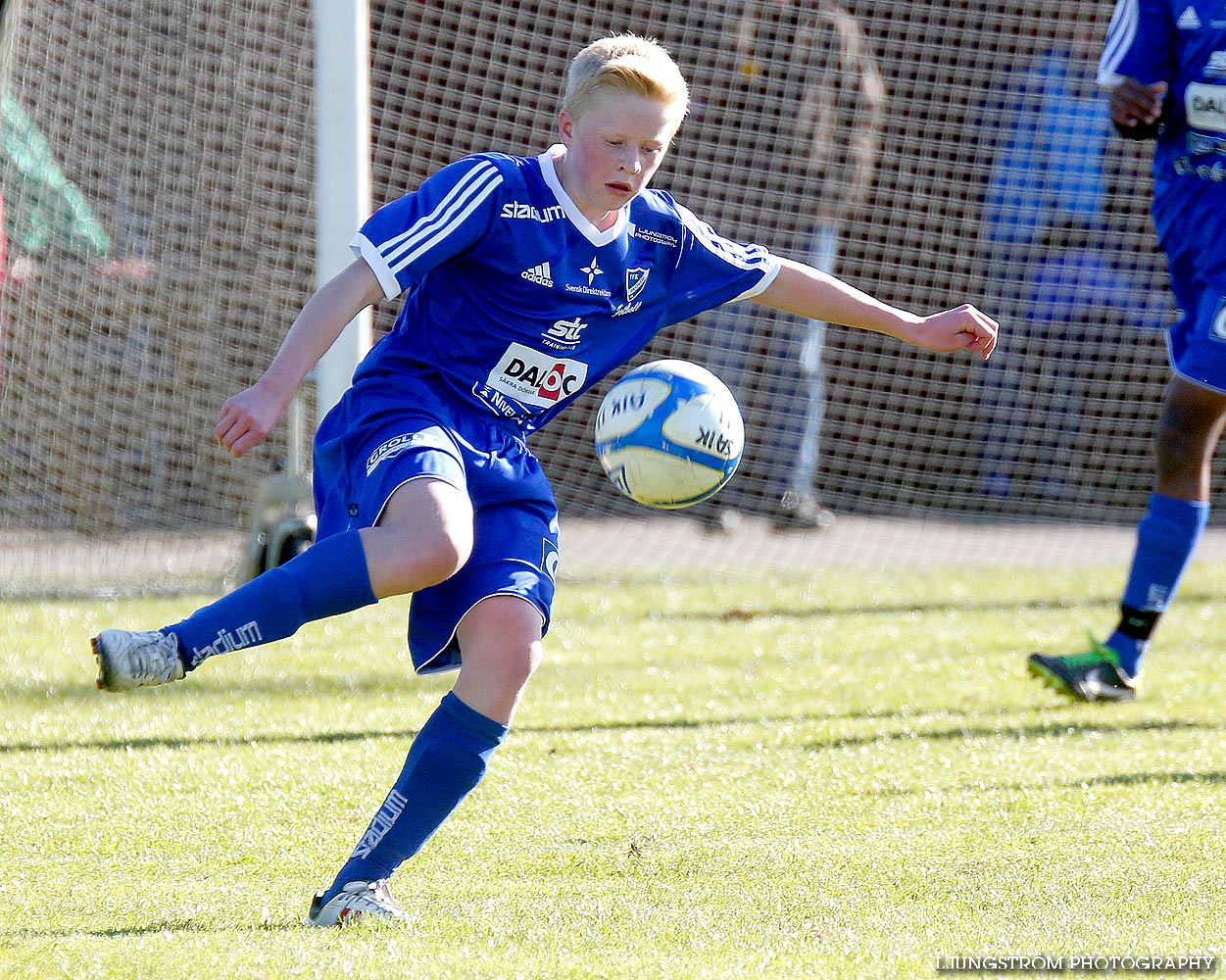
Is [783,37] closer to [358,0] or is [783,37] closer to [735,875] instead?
[358,0]

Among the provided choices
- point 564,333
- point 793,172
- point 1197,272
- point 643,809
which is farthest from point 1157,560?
point 793,172

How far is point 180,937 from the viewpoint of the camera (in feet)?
7.42

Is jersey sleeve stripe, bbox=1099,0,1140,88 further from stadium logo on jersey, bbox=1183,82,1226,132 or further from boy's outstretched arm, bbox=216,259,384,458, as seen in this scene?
boy's outstretched arm, bbox=216,259,384,458

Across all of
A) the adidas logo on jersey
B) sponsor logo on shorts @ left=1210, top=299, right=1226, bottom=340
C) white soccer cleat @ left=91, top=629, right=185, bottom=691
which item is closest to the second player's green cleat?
sponsor logo on shorts @ left=1210, top=299, right=1226, bottom=340

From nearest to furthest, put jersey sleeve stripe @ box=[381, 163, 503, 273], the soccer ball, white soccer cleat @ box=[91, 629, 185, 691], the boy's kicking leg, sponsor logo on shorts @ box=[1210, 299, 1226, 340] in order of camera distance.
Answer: white soccer cleat @ box=[91, 629, 185, 691]
the boy's kicking leg
jersey sleeve stripe @ box=[381, 163, 503, 273]
the soccer ball
sponsor logo on shorts @ box=[1210, 299, 1226, 340]

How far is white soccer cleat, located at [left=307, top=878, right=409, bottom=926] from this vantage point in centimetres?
235

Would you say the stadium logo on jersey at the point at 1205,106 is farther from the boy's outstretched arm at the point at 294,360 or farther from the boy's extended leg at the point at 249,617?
the boy's extended leg at the point at 249,617

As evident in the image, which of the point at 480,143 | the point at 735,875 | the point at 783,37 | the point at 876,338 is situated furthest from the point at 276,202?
the point at 735,875

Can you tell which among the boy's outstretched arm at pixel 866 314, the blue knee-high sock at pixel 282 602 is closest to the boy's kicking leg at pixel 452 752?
the blue knee-high sock at pixel 282 602

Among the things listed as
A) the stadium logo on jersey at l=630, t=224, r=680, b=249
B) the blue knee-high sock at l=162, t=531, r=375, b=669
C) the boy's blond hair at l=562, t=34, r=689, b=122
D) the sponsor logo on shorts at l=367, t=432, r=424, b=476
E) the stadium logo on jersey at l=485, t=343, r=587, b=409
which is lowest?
the blue knee-high sock at l=162, t=531, r=375, b=669

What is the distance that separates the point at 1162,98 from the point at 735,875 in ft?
8.22

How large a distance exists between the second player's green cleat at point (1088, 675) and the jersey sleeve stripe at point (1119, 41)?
154cm

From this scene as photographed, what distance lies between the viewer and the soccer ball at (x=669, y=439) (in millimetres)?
2764

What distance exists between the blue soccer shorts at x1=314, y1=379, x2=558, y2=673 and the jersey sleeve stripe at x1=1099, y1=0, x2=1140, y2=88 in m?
2.34
